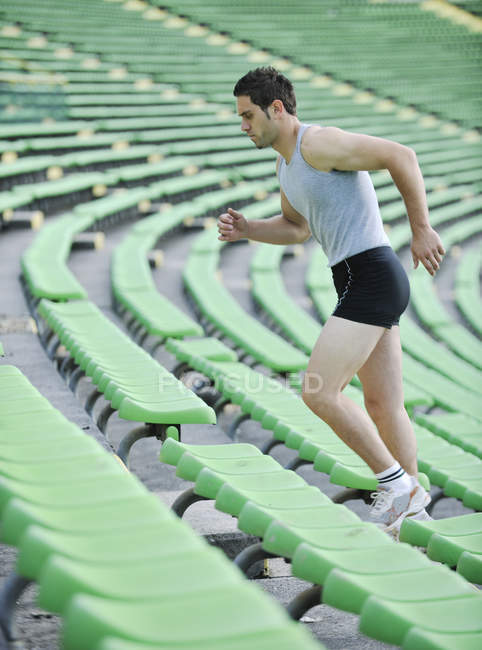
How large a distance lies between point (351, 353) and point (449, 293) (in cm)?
553

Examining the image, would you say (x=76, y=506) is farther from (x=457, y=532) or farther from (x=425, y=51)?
(x=425, y=51)

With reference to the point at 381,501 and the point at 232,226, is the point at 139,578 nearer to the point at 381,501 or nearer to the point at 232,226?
the point at 381,501

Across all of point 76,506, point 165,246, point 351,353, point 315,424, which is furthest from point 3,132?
point 76,506

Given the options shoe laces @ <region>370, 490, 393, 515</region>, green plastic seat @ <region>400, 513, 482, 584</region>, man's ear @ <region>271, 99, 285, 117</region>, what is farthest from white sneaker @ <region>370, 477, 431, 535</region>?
man's ear @ <region>271, 99, 285, 117</region>

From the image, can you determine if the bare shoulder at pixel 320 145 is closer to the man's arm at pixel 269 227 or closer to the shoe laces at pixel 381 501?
the man's arm at pixel 269 227

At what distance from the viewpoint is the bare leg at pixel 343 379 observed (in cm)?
187

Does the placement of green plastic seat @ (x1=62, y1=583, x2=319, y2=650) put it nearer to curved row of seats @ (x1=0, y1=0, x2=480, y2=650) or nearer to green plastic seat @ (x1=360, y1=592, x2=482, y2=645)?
curved row of seats @ (x1=0, y1=0, x2=480, y2=650)

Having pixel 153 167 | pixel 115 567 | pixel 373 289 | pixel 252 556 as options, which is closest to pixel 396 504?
pixel 373 289

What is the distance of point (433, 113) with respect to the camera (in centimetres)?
1338

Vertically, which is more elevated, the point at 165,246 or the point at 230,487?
the point at 230,487

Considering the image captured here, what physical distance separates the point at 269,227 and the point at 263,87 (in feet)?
1.25

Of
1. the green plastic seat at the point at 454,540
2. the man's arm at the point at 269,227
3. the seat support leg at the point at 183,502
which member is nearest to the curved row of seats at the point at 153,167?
the seat support leg at the point at 183,502

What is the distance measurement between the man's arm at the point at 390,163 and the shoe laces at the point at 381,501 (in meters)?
0.52

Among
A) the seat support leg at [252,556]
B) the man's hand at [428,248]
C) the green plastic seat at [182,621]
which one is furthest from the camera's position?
the man's hand at [428,248]
